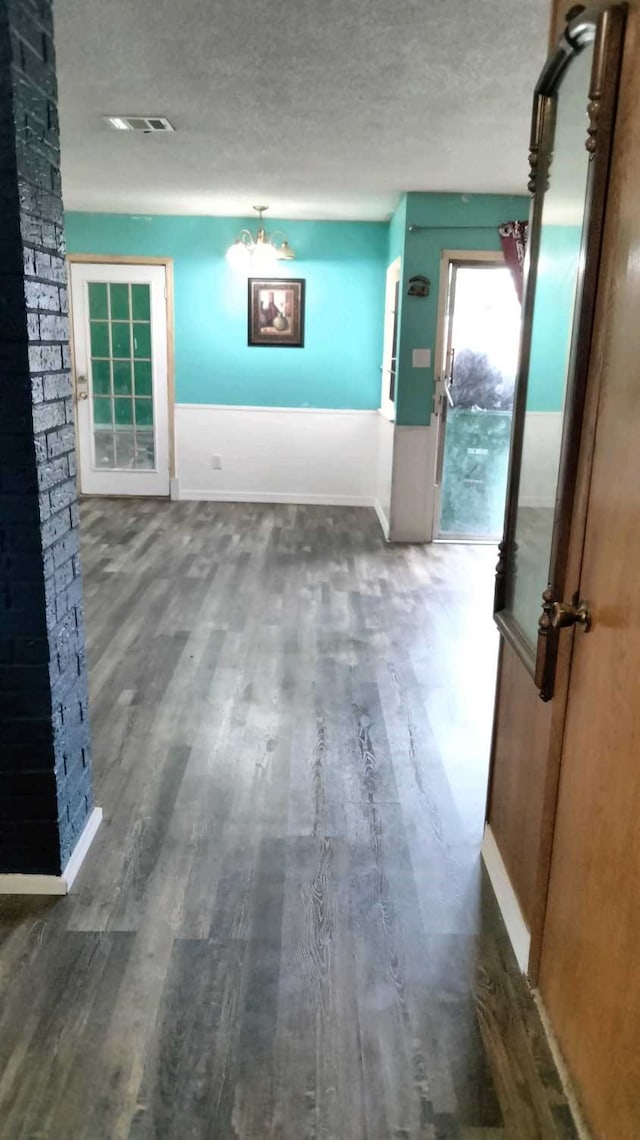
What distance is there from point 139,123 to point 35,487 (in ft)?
9.03

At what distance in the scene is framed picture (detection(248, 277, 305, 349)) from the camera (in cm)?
662

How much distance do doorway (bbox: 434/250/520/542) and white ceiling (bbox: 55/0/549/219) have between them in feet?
1.94

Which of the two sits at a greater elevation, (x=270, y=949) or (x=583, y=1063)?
(x=583, y=1063)

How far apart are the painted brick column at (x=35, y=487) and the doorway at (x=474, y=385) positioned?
3993mm

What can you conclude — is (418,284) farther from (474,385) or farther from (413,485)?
(413,485)

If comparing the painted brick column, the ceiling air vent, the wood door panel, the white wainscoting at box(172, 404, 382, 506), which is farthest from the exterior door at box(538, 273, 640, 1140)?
the white wainscoting at box(172, 404, 382, 506)

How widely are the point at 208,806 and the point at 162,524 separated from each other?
3985 millimetres

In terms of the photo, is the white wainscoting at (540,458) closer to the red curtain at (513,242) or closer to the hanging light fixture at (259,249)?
the red curtain at (513,242)

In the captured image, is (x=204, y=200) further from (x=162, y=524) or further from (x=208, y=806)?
(x=208, y=806)

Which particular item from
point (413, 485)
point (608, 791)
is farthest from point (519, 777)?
point (413, 485)

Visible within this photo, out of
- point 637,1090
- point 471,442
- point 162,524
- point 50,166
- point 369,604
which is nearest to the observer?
point 637,1090

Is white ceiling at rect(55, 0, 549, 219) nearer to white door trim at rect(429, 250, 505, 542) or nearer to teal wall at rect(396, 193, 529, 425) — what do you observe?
teal wall at rect(396, 193, 529, 425)

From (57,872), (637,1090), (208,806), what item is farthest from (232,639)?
(637,1090)

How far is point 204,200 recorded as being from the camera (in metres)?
5.85
